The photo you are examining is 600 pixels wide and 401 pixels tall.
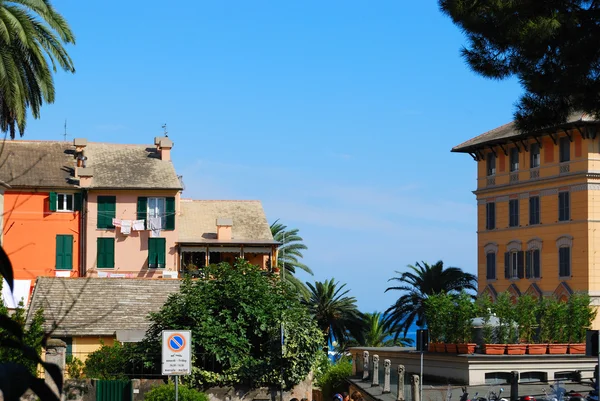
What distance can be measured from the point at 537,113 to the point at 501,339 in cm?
2080

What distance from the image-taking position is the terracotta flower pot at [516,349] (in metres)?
35.9

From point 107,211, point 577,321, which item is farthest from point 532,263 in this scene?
point 577,321

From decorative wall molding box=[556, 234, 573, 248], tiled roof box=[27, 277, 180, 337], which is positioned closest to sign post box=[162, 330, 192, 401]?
tiled roof box=[27, 277, 180, 337]

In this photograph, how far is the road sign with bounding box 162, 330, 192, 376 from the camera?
23.0 metres

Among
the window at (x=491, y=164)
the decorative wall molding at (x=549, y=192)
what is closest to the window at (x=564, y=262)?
the decorative wall molding at (x=549, y=192)

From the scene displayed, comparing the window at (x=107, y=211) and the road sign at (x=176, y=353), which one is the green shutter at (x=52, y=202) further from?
the road sign at (x=176, y=353)

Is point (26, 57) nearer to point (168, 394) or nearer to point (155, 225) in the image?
point (168, 394)

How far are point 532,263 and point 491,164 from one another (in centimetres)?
800

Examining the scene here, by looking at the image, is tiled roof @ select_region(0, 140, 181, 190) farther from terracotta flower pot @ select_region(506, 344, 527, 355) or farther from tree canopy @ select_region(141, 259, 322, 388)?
terracotta flower pot @ select_region(506, 344, 527, 355)

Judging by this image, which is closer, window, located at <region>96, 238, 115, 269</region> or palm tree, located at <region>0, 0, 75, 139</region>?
palm tree, located at <region>0, 0, 75, 139</region>

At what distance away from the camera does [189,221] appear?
67500mm

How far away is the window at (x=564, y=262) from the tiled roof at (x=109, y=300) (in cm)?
2853

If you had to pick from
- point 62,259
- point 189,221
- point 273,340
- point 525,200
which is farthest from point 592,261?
point 273,340

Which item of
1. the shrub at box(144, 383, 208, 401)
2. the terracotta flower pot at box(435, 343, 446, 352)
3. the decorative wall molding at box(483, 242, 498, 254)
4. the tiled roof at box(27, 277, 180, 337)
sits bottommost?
the shrub at box(144, 383, 208, 401)
